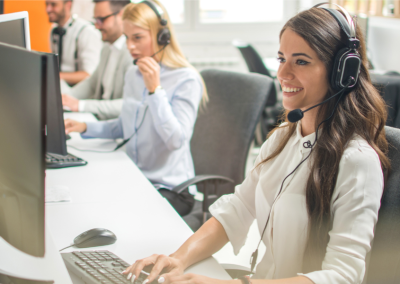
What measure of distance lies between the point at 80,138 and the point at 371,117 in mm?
1405

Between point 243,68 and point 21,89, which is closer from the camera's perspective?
point 21,89

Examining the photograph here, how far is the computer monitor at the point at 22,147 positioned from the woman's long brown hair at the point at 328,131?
547 mm

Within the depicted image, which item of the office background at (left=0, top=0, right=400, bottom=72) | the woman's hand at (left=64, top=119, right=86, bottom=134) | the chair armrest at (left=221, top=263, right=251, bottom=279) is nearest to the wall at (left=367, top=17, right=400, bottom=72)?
the office background at (left=0, top=0, right=400, bottom=72)

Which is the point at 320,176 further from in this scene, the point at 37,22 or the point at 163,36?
the point at 37,22

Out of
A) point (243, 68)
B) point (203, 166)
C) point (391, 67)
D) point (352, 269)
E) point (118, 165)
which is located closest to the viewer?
point (352, 269)

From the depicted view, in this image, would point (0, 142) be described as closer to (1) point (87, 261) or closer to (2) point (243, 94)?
(1) point (87, 261)

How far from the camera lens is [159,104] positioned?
4.99ft

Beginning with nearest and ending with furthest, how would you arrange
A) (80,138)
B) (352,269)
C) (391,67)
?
(352,269), (80,138), (391,67)

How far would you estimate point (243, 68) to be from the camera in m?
4.78

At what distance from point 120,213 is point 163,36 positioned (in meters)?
0.82

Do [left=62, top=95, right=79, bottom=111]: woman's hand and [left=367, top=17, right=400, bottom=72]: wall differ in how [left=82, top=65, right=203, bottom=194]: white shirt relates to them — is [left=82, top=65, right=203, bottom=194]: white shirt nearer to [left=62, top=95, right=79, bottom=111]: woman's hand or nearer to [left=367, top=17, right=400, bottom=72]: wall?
[left=62, top=95, right=79, bottom=111]: woman's hand

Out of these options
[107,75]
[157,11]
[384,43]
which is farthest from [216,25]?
[157,11]

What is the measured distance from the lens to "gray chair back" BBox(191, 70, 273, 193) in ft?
5.07

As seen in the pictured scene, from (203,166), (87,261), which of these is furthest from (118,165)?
(87,261)
